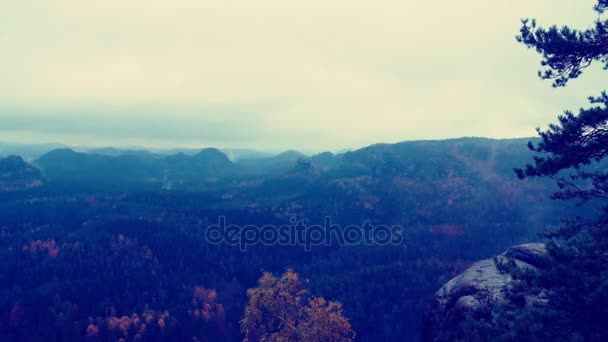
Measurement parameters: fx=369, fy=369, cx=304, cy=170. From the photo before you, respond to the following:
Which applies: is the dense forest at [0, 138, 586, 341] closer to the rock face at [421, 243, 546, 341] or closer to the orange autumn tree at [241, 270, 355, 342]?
the orange autumn tree at [241, 270, 355, 342]

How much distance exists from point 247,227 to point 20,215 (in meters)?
125

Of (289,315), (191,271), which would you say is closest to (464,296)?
(289,315)

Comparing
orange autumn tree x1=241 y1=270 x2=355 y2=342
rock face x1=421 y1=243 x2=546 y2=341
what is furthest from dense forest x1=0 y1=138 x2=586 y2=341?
rock face x1=421 y1=243 x2=546 y2=341

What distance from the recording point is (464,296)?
34344 mm

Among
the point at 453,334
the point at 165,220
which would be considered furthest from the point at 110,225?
the point at 453,334

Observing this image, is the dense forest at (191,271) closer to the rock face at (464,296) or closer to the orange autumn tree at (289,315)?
the orange autumn tree at (289,315)

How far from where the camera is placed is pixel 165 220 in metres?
192

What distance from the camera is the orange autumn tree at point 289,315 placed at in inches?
1483

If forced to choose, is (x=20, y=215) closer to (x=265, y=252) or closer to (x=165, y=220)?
(x=165, y=220)

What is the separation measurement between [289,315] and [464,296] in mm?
19033

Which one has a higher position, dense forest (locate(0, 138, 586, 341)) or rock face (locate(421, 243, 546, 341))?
rock face (locate(421, 243, 546, 341))

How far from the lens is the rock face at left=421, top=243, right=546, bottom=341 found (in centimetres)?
3182

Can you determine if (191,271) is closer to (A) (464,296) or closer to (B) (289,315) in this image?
(B) (289,315)

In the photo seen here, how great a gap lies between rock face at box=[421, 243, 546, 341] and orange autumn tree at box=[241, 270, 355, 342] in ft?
29.0
